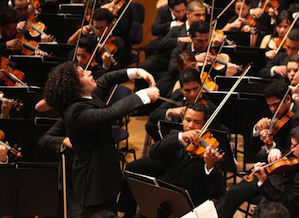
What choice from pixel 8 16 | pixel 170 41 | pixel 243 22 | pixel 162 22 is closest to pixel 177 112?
pixel 170 41

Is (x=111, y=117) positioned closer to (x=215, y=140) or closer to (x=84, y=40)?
(x=215, y=140)

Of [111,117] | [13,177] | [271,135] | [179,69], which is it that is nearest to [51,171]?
[13,177]

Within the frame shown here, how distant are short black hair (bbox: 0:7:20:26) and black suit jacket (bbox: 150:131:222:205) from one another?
2.24 metres

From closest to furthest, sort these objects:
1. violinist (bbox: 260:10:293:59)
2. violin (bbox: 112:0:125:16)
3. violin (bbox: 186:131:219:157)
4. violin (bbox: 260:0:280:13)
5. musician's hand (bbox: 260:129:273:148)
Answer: violin (bbox: 186:131:219:157) → musician's hand (bbox: 260:129:273:148) → violinist (bbox: 260:10:293:59) → violin (bbox: 112:0:125:16) → violin (bbox: 260:0:280:13)

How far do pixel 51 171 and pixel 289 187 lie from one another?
4.59ft

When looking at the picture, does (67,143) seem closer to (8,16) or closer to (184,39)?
(8,16)

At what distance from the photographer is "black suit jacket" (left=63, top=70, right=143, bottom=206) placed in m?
3.15

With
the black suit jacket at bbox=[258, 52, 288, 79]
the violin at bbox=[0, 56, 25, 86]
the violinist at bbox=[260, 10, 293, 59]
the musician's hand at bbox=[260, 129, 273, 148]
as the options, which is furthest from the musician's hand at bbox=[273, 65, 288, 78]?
the violin at bbox=[0, 56, 25, 86]

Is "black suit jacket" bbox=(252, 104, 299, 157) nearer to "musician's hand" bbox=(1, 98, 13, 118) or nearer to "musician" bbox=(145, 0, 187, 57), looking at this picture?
"musician's hand" bbox=(1, 98, 13, 118)

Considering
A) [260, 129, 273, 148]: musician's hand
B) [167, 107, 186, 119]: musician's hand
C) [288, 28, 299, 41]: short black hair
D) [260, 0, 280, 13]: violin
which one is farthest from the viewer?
[260, 0, 280, 13]: violin

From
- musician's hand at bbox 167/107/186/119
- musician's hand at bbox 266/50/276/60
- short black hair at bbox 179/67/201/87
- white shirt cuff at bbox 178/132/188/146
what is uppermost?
short black hair at bbox 179/67/201/87

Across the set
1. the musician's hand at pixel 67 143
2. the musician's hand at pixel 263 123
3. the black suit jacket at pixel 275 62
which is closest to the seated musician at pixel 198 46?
the black suit jacket at pixel 275 62

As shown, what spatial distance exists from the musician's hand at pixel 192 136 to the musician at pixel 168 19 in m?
2.54

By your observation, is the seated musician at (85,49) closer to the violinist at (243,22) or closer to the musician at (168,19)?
the musician at (168,19)
